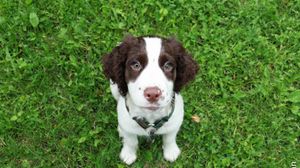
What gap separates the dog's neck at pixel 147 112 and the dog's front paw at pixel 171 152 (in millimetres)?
646

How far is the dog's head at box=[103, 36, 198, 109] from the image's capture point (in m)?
3.56

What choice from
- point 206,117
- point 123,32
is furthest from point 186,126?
point 123,32

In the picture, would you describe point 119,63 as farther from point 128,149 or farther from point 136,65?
point 128,149

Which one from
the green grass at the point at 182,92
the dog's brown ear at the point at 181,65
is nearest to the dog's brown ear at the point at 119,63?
the dog's brown ear at the point at 181,65

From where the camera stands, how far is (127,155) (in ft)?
15.6

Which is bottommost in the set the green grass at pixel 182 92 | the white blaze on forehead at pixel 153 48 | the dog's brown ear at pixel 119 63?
the green grass at pixel 182 92

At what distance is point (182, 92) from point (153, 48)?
1556 mm

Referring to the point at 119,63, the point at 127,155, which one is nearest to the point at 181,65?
the point at 119,63

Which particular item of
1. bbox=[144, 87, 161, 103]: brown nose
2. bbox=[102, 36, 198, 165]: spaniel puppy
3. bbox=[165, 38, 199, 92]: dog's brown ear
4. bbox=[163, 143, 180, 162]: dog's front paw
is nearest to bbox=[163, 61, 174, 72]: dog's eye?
bbox=[102, 36, 198, 165]: spaniel puppy

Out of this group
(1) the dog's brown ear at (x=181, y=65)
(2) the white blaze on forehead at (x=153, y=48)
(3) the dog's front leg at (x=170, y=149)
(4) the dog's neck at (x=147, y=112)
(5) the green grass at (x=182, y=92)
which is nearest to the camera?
(2) the white blaze on forehead at (x=153, y=48)

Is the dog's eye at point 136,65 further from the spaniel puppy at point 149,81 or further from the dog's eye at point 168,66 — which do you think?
the dog's eye at point 168,66

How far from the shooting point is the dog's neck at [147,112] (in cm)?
409

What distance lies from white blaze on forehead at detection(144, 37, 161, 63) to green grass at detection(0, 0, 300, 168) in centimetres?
144

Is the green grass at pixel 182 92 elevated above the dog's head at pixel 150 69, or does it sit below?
below
